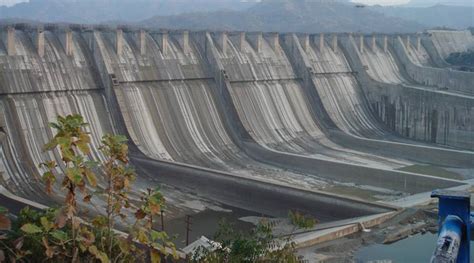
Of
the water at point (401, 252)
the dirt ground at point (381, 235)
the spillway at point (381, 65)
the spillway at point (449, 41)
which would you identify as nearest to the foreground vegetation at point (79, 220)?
the dirt ground at point (381, 235)

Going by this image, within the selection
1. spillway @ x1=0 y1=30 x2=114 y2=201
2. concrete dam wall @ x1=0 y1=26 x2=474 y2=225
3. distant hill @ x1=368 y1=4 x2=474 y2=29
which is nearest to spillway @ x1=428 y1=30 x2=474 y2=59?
concrete dam wall @ x1=0 y1=26 x2=474 y2=225

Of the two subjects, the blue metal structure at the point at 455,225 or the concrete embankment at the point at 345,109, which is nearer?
the blue metal structure at the point at 455,225

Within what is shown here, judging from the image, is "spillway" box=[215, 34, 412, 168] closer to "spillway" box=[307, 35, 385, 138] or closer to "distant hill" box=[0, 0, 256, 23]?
"spillway" box=[307, 35, 385, 138]

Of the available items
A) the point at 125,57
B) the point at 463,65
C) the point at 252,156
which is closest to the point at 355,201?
the point at 252,156

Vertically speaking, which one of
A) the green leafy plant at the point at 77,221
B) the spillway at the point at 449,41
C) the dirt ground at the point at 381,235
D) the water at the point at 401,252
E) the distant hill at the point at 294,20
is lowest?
the water at the point at 401,252

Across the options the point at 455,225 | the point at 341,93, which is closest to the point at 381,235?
the point at 455,225

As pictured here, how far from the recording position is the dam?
15945mm

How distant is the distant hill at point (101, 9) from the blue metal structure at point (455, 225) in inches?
3064

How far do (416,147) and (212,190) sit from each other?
8.23 metres

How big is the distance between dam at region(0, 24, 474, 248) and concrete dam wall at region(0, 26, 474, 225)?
0.14 ft

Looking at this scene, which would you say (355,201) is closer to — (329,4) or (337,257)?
(337,257)

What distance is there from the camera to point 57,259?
4.22m

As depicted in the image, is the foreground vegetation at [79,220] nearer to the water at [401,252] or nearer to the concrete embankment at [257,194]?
the water at [401,252]

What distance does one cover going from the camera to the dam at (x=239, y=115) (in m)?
15.9
